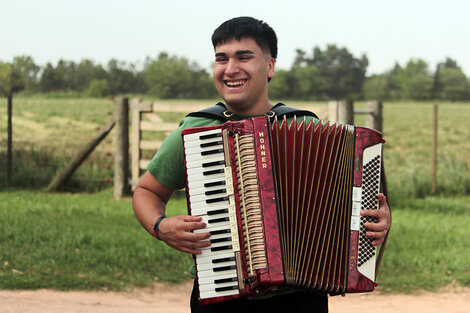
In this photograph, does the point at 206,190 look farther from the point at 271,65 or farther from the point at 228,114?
the point at 271,65

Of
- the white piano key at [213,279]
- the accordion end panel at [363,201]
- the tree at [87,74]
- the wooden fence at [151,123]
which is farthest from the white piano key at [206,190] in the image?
the tree at [87,74]

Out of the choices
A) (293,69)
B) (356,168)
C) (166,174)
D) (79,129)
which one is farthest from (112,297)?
(293,69)

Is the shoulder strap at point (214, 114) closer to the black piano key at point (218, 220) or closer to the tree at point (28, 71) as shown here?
the black piano key at point (218, 220)

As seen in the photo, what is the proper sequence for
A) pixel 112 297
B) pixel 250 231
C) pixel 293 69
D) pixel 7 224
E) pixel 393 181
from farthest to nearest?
pixel 293 69, pixel 393 181, pixel 7 224, pixel 112 297, pixel 250 231

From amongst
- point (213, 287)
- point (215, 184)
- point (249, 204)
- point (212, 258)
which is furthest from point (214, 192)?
point (213, 287)

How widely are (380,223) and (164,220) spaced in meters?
0.92

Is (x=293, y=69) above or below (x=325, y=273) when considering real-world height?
above

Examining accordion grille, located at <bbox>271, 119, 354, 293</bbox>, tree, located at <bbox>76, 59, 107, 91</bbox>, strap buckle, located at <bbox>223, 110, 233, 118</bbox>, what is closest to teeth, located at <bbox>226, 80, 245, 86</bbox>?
strap buckle, located at <bbox>223, 110, 233, 118</bbox>

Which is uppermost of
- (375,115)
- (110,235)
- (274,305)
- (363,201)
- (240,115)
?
(375,115)

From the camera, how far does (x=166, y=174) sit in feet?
8.95

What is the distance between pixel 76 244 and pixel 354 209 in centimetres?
460

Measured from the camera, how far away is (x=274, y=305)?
2625 millimetres

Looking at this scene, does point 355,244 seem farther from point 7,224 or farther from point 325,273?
point 7,224

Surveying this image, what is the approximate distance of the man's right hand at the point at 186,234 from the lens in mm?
2453
